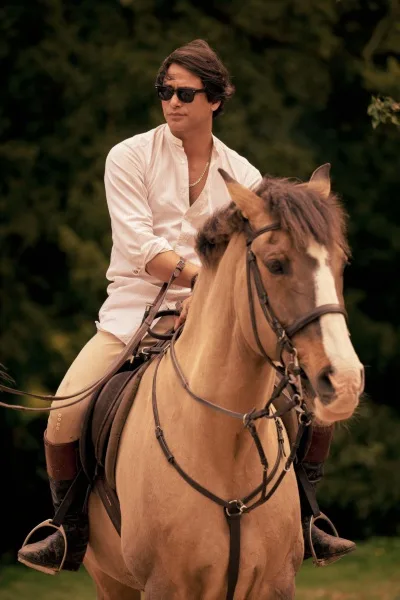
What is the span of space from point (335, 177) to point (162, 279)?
7.30 m

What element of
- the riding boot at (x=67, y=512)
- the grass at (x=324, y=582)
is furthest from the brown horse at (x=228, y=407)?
the grass at (x=324, y=582)

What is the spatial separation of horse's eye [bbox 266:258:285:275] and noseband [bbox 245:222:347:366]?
0.23ft

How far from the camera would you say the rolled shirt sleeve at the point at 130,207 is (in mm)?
5695

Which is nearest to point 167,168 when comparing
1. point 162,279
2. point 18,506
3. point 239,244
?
point 162,279

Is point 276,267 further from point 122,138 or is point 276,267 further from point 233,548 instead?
point 122,138

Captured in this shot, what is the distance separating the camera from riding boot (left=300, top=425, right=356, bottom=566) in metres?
5.86

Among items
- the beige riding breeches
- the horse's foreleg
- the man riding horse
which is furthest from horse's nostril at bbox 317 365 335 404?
the horse's foreleg

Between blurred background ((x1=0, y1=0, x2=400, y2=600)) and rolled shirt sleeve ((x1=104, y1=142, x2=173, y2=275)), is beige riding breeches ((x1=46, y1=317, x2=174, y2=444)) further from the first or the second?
blurred background ((x1=0, y1=0, x2=400, y2=600))

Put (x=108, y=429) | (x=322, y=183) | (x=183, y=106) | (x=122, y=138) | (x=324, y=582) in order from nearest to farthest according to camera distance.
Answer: (x=322, y=183)
(x=108, y=429)
(x=183, y=106)
(x=324, y=582)
(x=122, y=138)

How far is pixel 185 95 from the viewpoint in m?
5.82

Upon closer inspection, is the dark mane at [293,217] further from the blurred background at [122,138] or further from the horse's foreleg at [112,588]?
the blurred background at [122,138]

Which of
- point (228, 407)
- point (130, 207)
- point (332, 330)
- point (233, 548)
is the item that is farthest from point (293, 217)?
point (130, 207)

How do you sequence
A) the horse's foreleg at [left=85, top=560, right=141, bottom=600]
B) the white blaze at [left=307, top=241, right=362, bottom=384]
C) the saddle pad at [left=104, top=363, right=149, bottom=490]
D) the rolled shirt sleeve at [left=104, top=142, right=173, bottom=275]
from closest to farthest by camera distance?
the white blaze at [left=307, top=241, right=362, bottom=384] < the saddle pad at [left=104, top=363, right=149, bottom=490] < the rolled shirt sleeve at [left=104, top=142, right=173, bottom=275] < the horse's foreleg at [left=85, top=560, right=141, bottom=600]

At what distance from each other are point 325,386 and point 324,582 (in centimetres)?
702
